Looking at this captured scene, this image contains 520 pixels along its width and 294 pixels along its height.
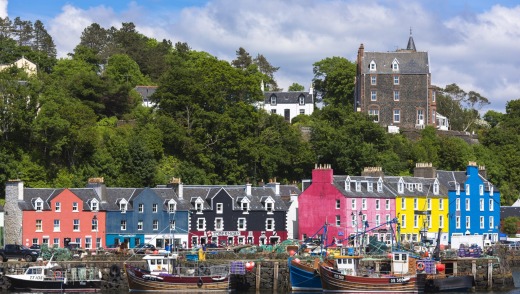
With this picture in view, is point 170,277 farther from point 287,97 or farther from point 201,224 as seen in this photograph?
point 287,97

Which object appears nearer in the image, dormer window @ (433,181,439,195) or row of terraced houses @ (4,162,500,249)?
row of terraced houses @ (4,162,500,249)

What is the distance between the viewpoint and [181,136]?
333 ft

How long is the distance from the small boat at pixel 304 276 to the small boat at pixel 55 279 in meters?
12.2

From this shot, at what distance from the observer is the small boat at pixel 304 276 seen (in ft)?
226

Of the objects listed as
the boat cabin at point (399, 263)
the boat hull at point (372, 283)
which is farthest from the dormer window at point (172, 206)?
the boat cabin at point (399, 263)

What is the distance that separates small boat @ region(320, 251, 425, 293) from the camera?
6662cm

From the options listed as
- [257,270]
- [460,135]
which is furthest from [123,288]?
[460,135]

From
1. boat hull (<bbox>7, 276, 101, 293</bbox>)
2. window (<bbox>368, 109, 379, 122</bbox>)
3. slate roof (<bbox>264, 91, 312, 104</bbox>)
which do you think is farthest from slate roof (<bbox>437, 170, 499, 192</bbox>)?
boat hull (<bbox>7, 276, 101, 293</bbox>)

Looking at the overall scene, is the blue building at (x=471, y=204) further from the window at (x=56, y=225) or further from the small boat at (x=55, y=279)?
the small boat at (x=55, y=279)

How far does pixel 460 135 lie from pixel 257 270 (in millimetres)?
63733

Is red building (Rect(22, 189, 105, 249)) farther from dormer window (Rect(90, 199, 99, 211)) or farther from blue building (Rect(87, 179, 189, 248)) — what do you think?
blue building (Rect(87, 179, 189, 248))

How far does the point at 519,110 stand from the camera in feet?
469

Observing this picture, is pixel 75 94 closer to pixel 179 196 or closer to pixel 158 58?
pixel 179 196

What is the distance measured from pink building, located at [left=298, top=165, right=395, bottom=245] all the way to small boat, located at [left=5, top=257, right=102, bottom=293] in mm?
28151
